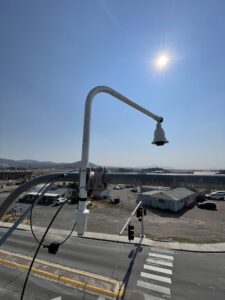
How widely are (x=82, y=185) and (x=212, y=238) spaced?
81.0 feet

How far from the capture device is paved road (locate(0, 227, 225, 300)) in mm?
11336

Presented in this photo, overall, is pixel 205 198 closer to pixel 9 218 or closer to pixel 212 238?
pixel 212 238

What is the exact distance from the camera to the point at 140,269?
45.5 ft

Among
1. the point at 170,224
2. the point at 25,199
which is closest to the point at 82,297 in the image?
the point at 170,224

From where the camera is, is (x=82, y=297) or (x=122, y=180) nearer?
(x=122, y=180)

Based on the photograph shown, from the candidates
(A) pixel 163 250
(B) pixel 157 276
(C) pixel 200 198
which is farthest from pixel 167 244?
(C) pixel 200 198

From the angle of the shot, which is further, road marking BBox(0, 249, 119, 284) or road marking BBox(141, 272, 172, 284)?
road marking BBox(141, 272, 172, 284)

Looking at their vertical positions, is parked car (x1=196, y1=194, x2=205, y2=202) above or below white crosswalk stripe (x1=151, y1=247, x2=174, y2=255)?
above

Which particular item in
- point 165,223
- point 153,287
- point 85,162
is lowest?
point 165,223

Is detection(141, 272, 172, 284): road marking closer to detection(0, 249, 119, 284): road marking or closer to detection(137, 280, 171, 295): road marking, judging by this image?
detection(137, 280, 171, 295): road marking

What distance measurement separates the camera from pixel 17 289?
11383mm

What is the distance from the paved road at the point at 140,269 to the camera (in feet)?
37.2

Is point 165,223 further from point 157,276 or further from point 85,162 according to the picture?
point 85,162

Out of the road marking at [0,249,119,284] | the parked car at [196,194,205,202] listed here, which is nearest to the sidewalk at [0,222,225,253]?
the road marking at [0,249,119,284]
